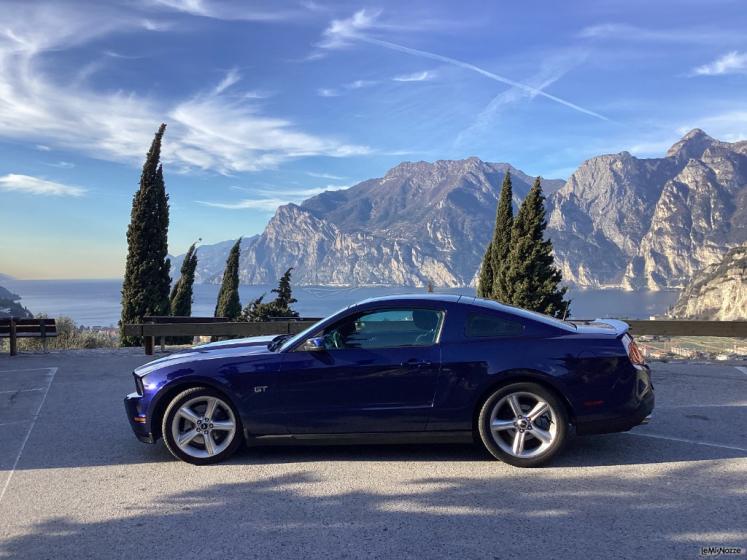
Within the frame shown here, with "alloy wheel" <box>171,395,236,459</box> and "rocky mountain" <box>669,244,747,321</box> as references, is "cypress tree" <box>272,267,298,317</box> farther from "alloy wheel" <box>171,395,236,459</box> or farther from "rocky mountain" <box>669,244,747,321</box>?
"rocky mountain" <box>669,244,747,321</box>

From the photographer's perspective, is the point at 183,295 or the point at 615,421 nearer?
the point at 615,421

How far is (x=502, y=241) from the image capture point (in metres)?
25.0

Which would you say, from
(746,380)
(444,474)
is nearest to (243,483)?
(444,474)

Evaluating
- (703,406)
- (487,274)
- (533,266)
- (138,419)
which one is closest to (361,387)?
(138,419)

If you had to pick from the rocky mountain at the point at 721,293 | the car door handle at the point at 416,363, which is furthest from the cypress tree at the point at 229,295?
the rocky mountain at the point at 721,293

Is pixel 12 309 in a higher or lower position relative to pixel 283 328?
higher

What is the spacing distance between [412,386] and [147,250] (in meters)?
23.0

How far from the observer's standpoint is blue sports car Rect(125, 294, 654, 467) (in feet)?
16.1

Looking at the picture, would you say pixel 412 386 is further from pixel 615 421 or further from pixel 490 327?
pixel 615 421

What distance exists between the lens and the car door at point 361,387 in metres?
5.00

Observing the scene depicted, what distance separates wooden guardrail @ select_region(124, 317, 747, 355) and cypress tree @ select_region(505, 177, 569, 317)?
1081 cm

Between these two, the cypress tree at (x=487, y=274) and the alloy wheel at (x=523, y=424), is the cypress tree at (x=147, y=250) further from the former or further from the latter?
the alloy wheel at (x=523, y=424)

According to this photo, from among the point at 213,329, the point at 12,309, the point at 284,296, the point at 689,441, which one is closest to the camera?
the point at 689,441

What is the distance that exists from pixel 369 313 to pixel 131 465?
8.22 ft
